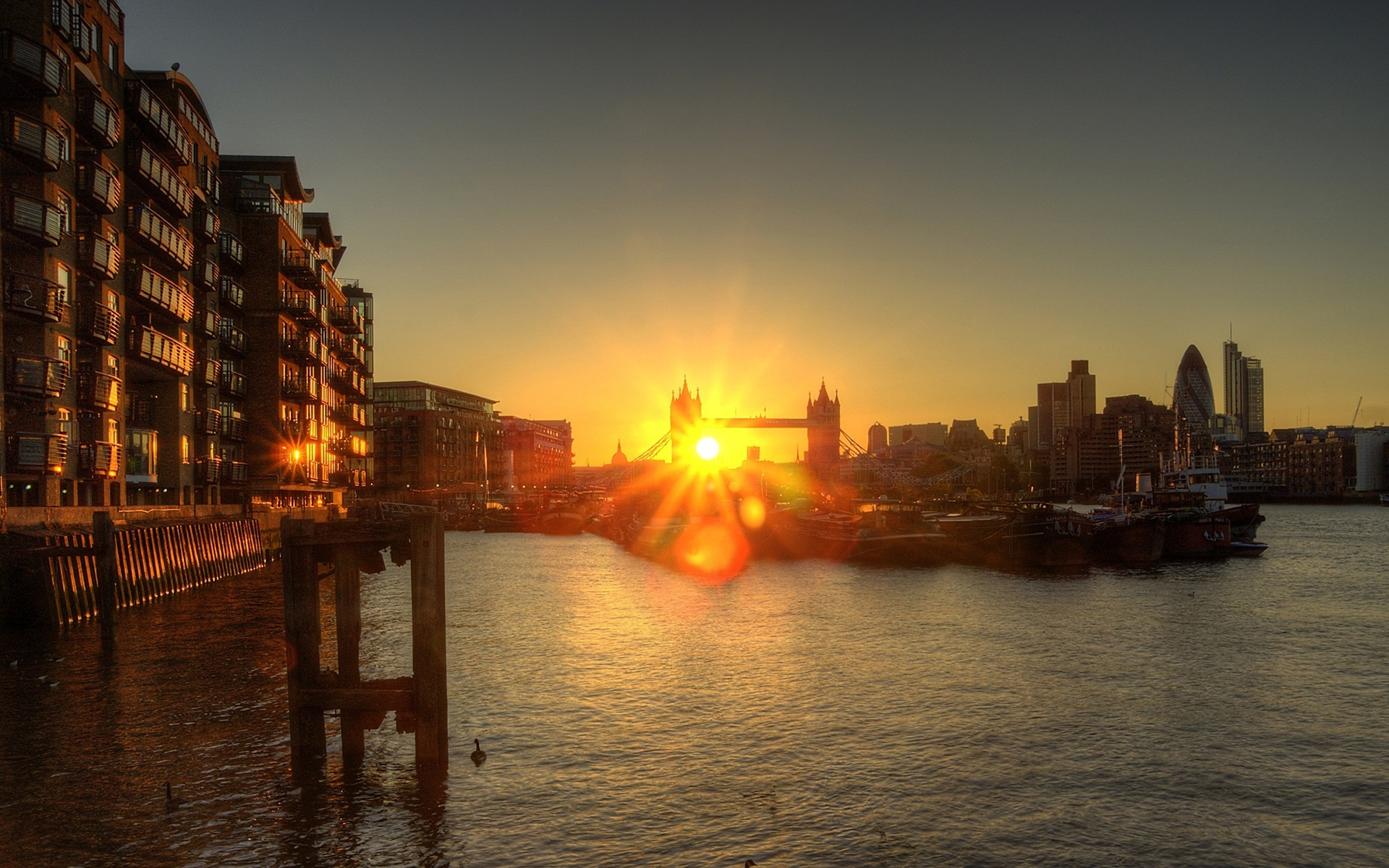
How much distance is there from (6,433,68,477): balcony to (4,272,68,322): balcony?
16.7 feet

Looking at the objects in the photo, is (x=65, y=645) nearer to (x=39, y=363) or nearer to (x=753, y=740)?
(x=39, y=363)

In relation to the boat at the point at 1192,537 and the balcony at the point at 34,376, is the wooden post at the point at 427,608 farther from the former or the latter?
the boat at the point at 1192,537

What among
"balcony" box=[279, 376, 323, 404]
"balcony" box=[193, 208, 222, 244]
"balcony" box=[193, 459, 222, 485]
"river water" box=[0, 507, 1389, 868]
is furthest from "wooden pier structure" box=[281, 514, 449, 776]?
"balcony" box=[279, 376, 323, 404]

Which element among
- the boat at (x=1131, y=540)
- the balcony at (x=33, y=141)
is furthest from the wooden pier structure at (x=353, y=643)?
the boat at (x=1131, y=540)

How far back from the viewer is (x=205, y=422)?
67.2 metres

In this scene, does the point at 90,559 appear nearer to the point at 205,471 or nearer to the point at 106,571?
the point at 106,571

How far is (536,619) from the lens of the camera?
4506 centimetres

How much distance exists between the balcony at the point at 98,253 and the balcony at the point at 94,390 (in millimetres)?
4902

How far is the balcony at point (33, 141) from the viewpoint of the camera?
39719mm

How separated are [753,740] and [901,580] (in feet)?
152

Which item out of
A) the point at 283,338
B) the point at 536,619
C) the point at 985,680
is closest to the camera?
the point at 985,680

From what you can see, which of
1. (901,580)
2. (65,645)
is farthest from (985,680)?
(901,580)

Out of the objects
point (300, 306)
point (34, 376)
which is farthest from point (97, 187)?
point (300, 306)

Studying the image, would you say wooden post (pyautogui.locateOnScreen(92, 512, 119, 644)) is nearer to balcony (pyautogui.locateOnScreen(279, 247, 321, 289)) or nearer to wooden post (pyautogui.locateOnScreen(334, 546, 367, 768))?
wooden post (pyautogui.locateOnScreen(334, 546, 367, 768))
